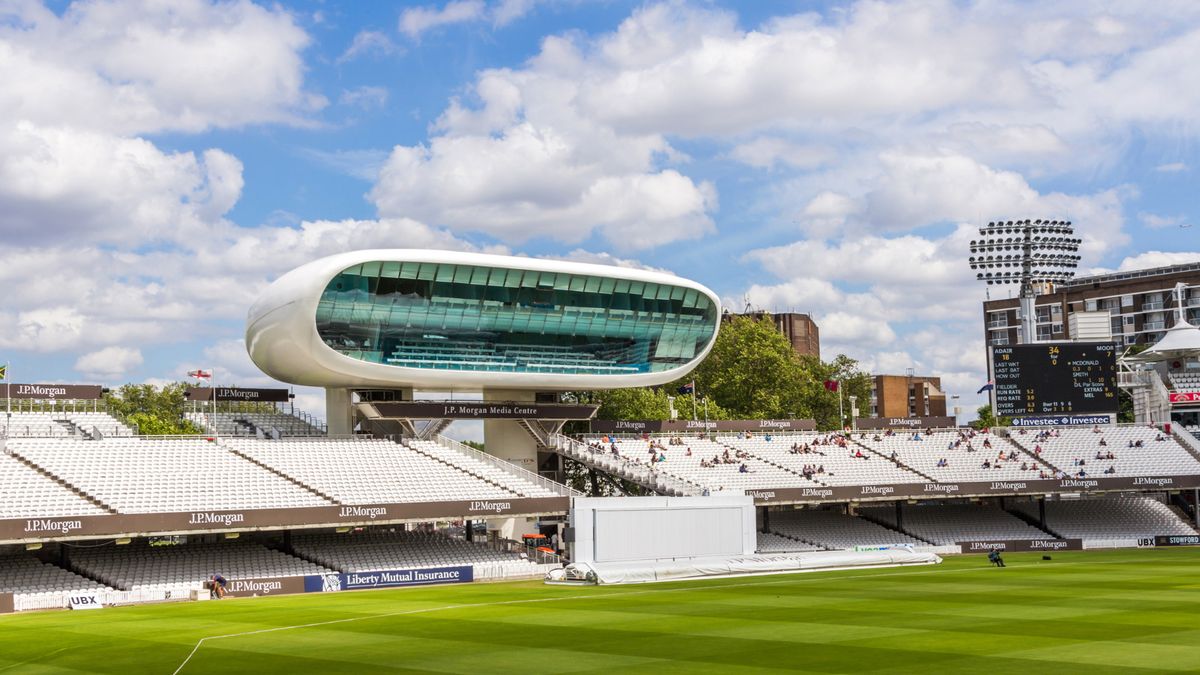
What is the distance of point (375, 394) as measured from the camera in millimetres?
71000

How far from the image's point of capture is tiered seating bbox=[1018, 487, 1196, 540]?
77125mm

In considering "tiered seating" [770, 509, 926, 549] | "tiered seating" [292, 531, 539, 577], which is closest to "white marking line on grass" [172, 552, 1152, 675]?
"tiered seating" [292, 531, 539, 577]

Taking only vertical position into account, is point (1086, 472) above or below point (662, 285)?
below

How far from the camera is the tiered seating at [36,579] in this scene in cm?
4872

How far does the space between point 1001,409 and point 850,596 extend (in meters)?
44.3

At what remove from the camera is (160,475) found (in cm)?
5672

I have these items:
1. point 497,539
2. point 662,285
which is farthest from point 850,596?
point 662,285

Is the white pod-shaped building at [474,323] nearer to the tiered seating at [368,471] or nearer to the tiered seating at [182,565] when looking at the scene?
the tiered seating at [368,471]

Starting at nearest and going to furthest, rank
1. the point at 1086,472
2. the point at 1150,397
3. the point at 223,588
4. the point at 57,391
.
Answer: the point at 223,588
the point at 57,391
the point at 1086,472
the point at 1150,397

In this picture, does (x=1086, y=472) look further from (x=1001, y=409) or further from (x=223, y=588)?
(x=223, y=588)

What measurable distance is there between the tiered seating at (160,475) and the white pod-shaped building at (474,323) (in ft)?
25.9

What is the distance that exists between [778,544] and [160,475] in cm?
3331

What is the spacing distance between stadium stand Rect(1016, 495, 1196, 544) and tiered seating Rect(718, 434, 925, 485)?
10511 mm

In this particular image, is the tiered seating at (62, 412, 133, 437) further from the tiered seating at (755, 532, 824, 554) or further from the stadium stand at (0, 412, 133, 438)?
the tiered seating at (755, 532, 824, 554)
